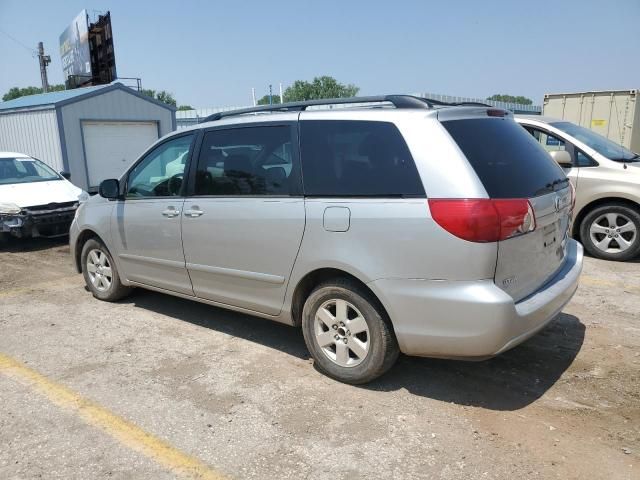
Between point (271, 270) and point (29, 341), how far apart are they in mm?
2431

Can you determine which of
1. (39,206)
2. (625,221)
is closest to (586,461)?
(625,221)

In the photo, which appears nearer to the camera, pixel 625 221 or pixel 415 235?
pixel 415 235

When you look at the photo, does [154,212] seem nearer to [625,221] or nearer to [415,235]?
[415,235]

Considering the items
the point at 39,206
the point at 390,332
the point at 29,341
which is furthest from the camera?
the point at 39,206

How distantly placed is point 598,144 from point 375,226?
5.40 meters

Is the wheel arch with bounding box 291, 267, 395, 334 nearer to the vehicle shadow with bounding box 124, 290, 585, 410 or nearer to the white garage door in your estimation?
the vehicle shadow with bounding box 124, 290, 585, 410

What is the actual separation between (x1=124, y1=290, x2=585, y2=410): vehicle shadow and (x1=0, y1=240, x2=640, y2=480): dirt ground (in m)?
0.01

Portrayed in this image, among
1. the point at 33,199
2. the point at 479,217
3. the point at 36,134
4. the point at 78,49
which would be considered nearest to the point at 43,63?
the point at 78,49

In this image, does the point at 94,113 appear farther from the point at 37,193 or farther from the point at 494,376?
the point at 494,376

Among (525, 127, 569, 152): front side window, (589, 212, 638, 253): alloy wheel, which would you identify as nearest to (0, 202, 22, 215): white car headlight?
(525, 127, 569, 152): front side window

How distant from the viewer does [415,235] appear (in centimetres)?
307

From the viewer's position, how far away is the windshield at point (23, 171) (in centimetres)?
928

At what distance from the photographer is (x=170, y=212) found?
4.52 meters

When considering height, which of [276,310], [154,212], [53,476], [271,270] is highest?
[154,212]
